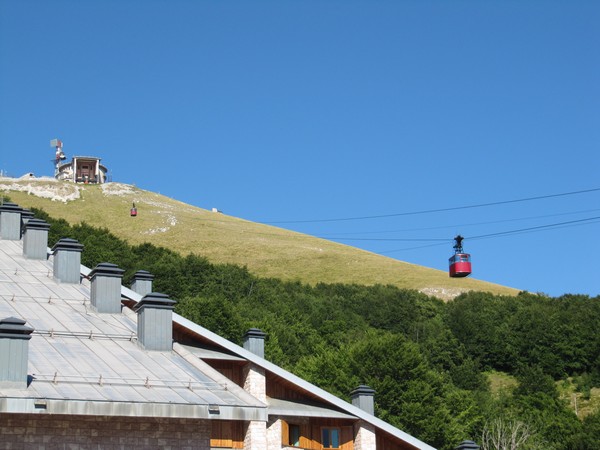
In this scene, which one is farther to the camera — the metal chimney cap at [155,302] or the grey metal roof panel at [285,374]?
the grey metal roof panel at [285,374]

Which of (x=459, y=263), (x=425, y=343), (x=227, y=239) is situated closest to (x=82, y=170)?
(x=227, y=239)

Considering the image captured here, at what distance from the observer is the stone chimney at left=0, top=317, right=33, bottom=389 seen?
20.2 m

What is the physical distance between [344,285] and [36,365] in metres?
111

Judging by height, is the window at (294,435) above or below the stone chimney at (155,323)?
below

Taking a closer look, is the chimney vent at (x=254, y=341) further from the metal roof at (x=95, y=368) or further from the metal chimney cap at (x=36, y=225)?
the metal chimney cap at (x=36, y=225)

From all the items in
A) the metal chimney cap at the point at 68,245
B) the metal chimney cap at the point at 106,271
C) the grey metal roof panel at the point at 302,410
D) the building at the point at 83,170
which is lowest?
the grey metal roof panel at the point at 302,410

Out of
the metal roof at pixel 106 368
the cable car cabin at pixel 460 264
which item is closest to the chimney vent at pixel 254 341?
the metal roof at pixel 106 368

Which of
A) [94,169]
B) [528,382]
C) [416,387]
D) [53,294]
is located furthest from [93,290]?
[94,169]

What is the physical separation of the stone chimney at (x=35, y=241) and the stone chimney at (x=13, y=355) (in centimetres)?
1008

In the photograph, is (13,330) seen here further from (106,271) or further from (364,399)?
(364,399)

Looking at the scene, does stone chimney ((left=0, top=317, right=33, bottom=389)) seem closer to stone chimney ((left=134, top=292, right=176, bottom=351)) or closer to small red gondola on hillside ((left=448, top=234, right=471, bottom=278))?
stone chimney ((left=134, top=292, right=176, bottom=351))

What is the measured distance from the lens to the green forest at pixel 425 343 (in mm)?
66375

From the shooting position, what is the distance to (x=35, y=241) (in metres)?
30.6

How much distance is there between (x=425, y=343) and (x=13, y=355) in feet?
272
